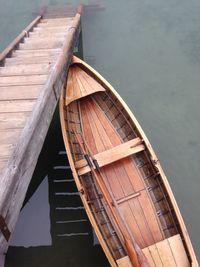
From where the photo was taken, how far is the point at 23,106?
5590mm

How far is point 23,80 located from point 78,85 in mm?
2427

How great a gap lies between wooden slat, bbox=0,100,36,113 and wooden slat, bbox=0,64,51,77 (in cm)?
140

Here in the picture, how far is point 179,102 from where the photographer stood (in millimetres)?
10836

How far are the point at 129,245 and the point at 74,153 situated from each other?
9.85 feet

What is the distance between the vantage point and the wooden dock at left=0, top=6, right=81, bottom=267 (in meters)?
3.80

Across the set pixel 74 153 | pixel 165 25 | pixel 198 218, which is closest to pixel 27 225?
pixel 74 153

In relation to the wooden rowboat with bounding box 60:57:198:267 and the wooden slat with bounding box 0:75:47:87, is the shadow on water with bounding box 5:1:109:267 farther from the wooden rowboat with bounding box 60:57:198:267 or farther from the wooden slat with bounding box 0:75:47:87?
the wooden slat with bounding box 0:75:47:87

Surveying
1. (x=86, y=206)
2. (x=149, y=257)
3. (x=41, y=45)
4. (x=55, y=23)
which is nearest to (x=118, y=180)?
(x=86, y=206)

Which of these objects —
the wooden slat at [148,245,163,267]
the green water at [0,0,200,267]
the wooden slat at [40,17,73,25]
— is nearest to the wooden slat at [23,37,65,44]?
the wooden slat at [40,17,73,25]

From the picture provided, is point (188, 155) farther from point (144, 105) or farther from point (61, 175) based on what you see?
point (61, 175)

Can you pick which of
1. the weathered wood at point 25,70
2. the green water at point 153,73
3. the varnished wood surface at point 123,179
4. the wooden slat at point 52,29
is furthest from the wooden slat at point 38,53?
the green water at point 153,73

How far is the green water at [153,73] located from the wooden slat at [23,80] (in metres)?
3.47

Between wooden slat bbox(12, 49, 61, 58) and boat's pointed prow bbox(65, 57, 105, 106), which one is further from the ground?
wooden slat bbox(12, 49, 61, 58)

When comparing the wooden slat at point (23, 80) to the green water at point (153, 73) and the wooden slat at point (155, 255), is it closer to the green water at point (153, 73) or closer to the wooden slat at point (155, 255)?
the green water at point (153, 73)
